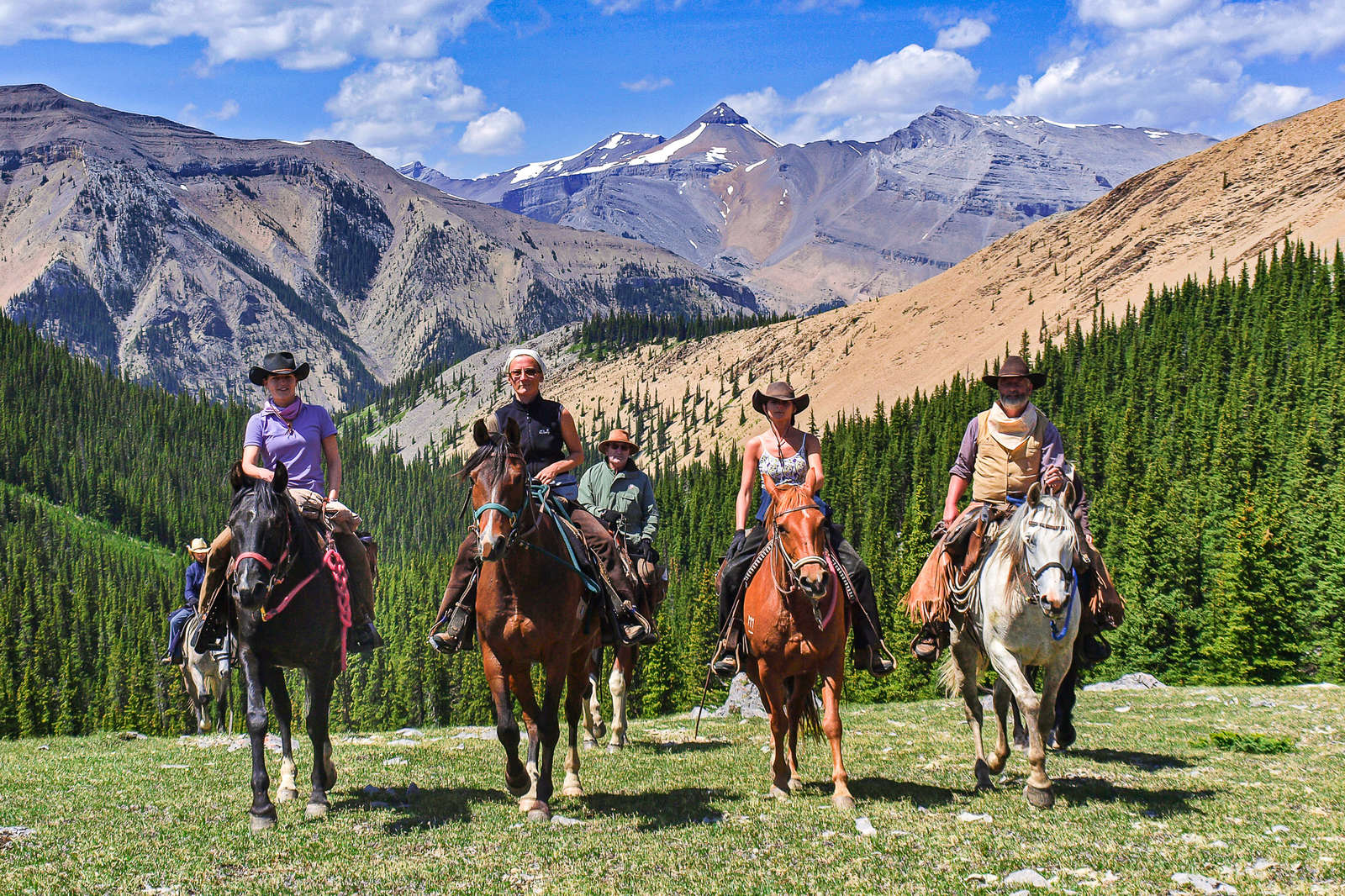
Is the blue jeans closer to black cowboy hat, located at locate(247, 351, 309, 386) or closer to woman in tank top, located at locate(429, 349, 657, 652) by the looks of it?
black cowboy hat, located at locate(247, 351, 309, 386)

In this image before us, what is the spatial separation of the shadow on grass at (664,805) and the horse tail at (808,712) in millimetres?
1577

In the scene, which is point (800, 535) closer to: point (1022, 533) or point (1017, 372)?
point (1022, 533)

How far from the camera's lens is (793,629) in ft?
43.4

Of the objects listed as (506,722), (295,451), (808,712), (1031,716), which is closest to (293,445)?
(295,451)

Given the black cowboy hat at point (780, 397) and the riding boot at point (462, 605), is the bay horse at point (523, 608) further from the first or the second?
the black cowboy hat at point (780, 397)

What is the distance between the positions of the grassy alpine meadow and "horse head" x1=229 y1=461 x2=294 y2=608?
8.97ft

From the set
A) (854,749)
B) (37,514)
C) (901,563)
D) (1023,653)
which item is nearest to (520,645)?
(1023,653)

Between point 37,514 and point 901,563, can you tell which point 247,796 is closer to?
point 901,563

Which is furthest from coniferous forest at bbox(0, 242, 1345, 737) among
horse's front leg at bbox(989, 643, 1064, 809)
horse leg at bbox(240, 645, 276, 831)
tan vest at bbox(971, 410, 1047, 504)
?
horse leg at bbox(240, 645, 276, 831)

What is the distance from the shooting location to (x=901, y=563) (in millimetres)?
76062

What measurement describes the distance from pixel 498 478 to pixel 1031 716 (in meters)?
7.06

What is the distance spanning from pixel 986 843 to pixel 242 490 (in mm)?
9393

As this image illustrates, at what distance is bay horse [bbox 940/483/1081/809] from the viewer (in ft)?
40.2

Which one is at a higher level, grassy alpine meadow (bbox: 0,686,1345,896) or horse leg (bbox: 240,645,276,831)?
horse leg (bbox: 240,645,276,831)
